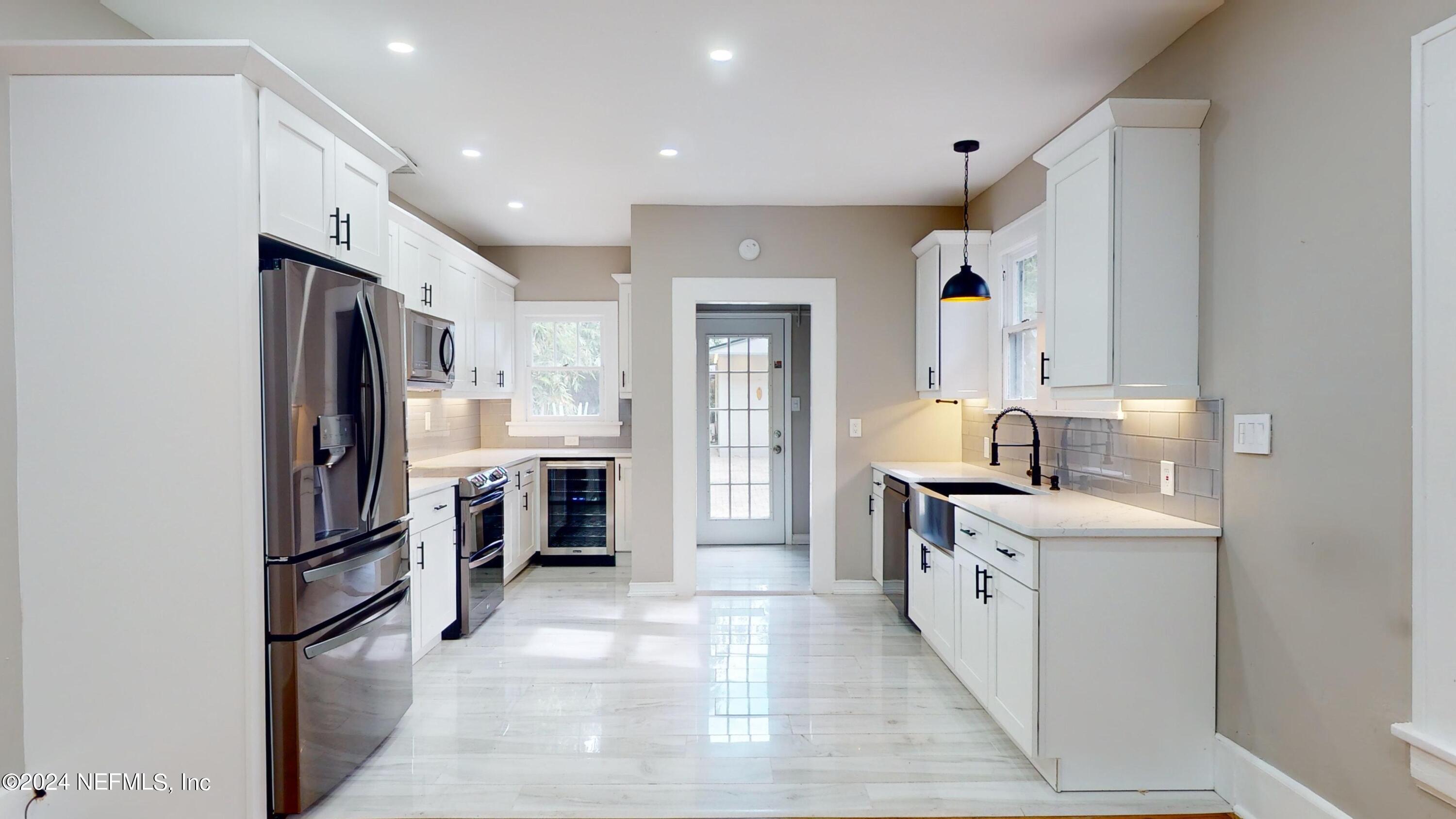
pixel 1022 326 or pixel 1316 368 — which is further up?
pixel 1022 326

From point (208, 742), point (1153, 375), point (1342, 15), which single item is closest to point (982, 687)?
point (1153, 375)

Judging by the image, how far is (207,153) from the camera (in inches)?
78.3

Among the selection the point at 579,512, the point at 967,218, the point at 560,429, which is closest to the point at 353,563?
the point at 579,512

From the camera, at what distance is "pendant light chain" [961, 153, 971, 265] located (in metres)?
3.90

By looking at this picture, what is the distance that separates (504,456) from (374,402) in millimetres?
2868

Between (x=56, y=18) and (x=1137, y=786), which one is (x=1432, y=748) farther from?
(x=56, y=18)

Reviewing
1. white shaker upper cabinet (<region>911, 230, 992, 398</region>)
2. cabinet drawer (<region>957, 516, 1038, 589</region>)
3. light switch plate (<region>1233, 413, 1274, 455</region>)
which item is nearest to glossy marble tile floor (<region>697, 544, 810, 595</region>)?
white shaker upper cabinet (<region>911, 230, 992, 398</region>)

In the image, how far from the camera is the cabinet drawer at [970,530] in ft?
8.98

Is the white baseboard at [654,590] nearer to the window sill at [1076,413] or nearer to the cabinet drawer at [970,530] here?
the cabinet drawer at [970,530]

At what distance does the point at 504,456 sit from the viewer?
5.25 meters

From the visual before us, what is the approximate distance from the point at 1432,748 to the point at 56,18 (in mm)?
4126

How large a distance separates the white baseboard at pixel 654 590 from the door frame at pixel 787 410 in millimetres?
1737

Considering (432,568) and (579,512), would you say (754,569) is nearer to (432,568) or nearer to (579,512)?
(579,512)

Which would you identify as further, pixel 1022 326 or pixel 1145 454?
pixel 1022 326
